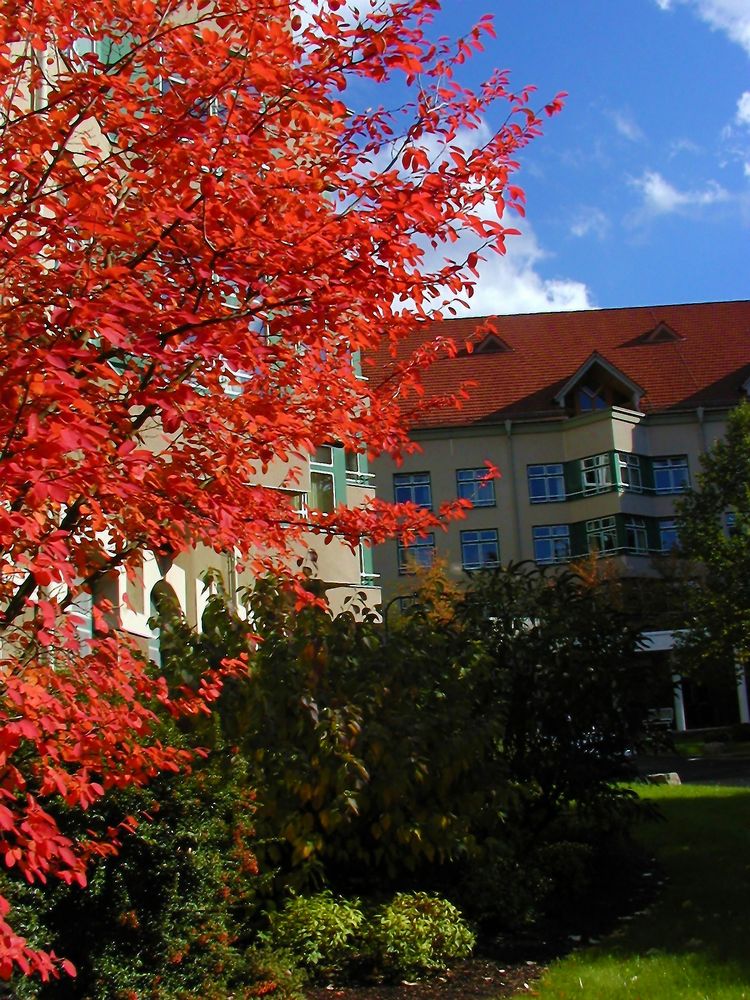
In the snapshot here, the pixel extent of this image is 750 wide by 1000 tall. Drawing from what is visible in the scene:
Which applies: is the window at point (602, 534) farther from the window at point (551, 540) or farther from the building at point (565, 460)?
the window at point (551, 540)

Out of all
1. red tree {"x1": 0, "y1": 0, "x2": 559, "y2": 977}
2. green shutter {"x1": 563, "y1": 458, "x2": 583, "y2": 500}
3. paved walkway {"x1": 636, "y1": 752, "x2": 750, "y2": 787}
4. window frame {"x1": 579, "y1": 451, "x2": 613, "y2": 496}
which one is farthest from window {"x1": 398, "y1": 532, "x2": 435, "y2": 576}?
red tree {"x1": 0, "y1": 0, "x2": 559, "y2": 977}

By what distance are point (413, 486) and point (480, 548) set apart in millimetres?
3732

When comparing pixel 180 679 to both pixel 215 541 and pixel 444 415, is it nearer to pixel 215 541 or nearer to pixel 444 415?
pixel 215 541

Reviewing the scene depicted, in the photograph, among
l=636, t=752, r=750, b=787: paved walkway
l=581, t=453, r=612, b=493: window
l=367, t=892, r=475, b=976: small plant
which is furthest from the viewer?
l=581, t=453, r=612, b=493: window

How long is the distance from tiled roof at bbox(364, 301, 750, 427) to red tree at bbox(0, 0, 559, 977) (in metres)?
40.9

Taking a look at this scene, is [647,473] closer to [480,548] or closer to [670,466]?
[670,466]

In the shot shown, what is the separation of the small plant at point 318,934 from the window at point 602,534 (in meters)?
37.7

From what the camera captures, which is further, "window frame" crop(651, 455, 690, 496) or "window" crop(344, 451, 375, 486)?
"window frame" crop(651, 455, 690, 496)

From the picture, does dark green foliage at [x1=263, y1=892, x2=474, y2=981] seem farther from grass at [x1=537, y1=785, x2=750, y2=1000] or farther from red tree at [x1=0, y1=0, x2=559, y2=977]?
red tree at [x1=0, y1=0, x2=559, y2=977]

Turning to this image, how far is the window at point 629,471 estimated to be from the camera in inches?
1786

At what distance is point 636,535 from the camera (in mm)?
45000

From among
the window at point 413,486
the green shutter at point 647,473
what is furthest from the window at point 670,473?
the window at point 413,486

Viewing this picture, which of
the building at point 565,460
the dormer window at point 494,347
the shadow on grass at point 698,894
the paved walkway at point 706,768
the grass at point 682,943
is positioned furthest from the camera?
the dormer window at point 494,347

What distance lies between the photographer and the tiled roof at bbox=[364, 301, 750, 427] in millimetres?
47531
